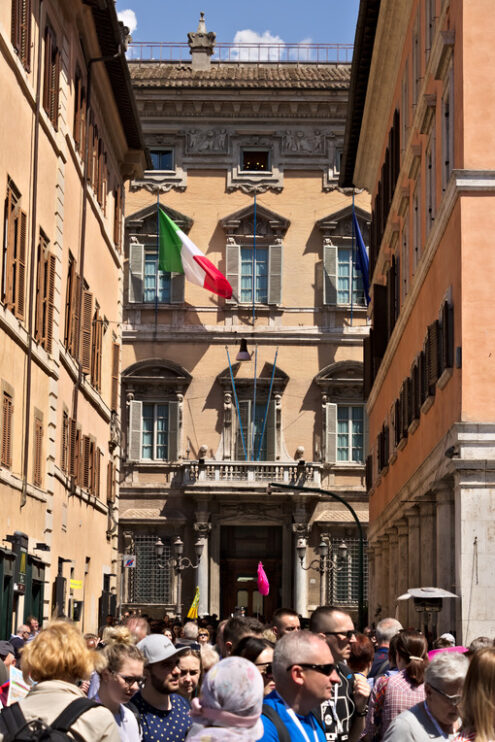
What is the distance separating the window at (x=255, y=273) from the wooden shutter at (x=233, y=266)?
0.21 metres

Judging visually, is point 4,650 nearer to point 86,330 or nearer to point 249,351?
point 86,330

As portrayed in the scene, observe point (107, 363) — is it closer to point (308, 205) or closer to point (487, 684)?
point (308, 205)

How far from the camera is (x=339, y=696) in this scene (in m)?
9.05

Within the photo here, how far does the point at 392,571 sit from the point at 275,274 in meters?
17.8

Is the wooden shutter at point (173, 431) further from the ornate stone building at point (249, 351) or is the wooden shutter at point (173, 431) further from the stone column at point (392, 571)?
the stone column at point (392, 571)

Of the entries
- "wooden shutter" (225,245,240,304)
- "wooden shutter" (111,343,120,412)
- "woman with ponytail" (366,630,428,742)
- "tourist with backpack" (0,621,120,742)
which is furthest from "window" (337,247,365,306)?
"tourist with backpack" (0,621,120,742)

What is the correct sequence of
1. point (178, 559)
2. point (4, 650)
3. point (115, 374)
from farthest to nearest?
point (178, 559) < point (115, 374) < point (4, 650)

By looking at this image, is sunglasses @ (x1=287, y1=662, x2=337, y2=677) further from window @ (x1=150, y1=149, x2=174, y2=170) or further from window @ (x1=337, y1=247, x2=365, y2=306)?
window @ (x1=150, y1=149, x2=174, y2=170)

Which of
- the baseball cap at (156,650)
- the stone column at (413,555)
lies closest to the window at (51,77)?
the stone column at (413,555)

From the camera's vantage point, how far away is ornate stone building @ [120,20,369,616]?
47.9 m

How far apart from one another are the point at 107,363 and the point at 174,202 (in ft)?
48.3

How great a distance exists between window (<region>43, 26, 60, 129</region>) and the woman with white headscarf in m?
20.6

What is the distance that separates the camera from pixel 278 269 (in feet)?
A: 161

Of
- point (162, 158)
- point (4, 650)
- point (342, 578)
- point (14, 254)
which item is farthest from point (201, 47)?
point (4, 650)
